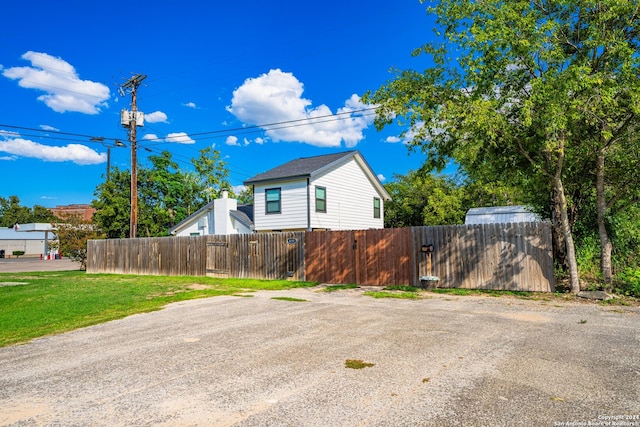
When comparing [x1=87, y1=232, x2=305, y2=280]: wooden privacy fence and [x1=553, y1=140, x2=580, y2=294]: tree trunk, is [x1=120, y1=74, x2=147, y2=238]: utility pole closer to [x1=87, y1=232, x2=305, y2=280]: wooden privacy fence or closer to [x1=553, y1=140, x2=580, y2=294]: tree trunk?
[x1=87, y1=232, x2=305, y2=280]: wooden privacy fence

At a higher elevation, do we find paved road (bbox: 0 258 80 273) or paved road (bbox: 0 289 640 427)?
paved road (bbox: 0 289 640 427)

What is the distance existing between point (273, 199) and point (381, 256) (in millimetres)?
9375

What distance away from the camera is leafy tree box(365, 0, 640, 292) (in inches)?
356

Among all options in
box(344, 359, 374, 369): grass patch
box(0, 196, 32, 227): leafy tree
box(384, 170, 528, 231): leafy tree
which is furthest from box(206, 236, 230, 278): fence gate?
box(0, 196, 32, 227): leafy tree

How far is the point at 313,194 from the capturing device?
2003 cm

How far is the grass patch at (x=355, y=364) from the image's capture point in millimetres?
4527

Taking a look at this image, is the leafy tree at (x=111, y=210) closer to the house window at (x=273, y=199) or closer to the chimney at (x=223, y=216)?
the chimney at (x=223, y=216)

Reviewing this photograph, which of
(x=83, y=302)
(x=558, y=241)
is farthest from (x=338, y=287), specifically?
(x=83, y=302)

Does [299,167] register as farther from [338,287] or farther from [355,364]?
[355,364]

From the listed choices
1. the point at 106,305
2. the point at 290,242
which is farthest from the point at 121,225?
the point at 106,305

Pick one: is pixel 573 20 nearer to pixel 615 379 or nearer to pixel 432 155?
pixel 432 155

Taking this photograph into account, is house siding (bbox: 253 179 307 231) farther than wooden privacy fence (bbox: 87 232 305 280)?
Yes

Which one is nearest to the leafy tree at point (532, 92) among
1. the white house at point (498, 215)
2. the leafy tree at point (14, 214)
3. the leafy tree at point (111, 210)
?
the white house at point (498, 215)

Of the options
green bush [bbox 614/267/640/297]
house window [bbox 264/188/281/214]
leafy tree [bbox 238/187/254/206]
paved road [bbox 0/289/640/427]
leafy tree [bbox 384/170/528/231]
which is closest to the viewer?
paved road [bbox 0/289/640/427]
